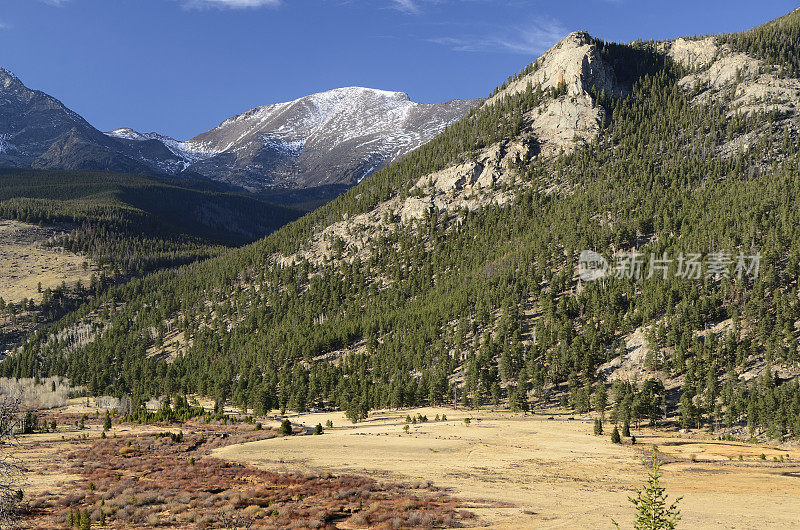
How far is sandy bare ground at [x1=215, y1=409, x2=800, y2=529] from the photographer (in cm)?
3769

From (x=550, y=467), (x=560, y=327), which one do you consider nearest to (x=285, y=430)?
(x=550, y=467)

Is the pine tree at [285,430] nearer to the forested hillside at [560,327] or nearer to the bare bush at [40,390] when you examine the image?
the forested hillside at [560,327]

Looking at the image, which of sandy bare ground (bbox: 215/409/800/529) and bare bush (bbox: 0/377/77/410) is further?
bare bush (bbox: 0/377/77/410)

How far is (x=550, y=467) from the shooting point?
5656cm

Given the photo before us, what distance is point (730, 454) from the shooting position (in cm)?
6594

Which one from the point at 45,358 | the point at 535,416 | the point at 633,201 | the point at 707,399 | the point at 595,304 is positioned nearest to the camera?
the point at 707,399

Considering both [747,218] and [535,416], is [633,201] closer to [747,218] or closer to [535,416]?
[747,218]

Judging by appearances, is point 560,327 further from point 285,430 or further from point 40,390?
point 40,390

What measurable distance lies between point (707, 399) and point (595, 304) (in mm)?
41345

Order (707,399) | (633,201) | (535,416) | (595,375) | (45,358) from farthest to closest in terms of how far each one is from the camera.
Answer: (45,358) < (633,201) < (595,375) < (535,416) < (707,399)

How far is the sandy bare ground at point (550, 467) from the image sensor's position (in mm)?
37688

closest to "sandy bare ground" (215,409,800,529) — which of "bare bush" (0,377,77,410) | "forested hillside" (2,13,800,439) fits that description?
"forested hillside" (2,13,800,439)

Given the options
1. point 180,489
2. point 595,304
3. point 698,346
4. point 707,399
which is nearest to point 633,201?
point 595,304

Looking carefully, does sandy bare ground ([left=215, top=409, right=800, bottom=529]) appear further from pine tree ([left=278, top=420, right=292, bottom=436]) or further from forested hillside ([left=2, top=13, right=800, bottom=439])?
forested hillside ([left=2, top=13, right=800, bottom=439])
